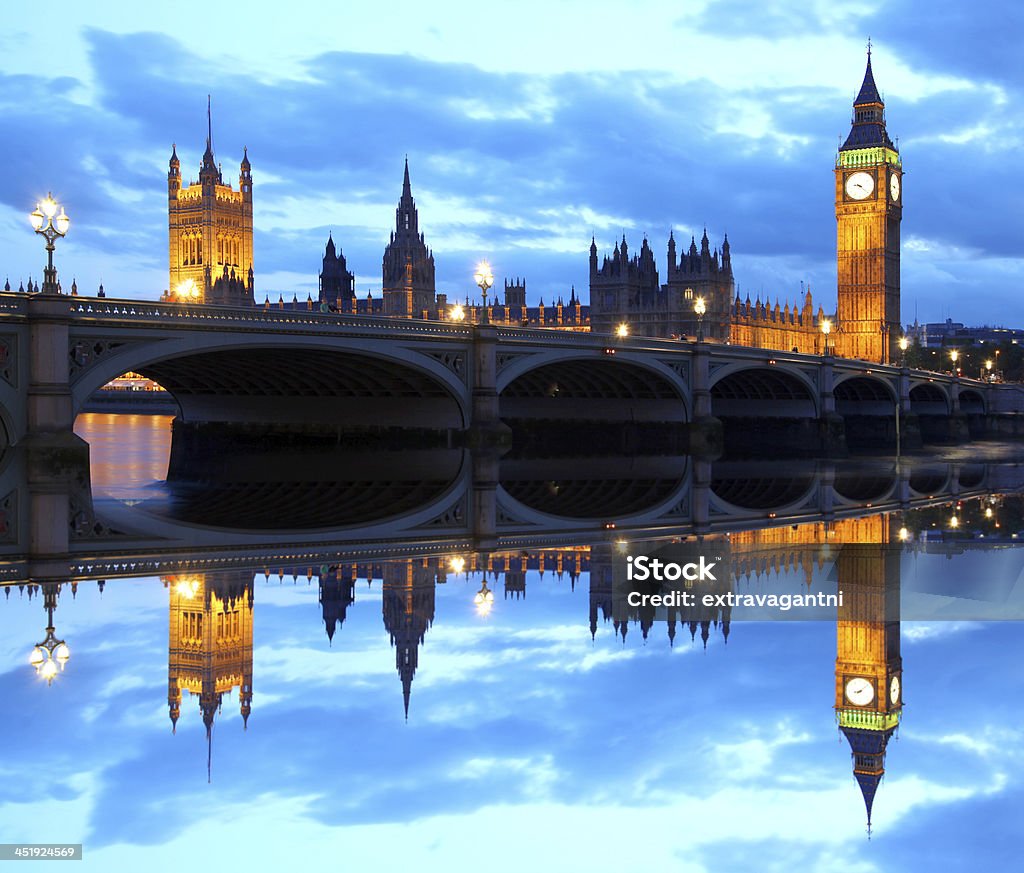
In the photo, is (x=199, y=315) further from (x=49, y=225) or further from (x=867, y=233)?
(x=867, y=233)

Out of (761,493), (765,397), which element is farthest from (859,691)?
(765,397)

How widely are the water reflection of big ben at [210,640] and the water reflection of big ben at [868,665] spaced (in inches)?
196

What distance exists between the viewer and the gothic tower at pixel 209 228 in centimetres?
18262

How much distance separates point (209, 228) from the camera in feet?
598

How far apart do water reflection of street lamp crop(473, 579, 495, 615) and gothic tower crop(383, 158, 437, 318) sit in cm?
15311

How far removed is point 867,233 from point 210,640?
15182 centimetres

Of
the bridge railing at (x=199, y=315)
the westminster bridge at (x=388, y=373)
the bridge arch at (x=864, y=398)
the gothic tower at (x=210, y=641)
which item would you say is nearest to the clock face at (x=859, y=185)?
the bridge arch at (x=864, y=398)

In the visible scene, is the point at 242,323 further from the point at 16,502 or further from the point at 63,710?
the point at 63,710

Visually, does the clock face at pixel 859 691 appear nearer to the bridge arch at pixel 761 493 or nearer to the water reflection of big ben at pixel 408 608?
the water reflection of big ben at pixel 408 608

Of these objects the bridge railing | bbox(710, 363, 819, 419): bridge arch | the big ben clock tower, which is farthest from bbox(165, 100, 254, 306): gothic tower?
the bridge railing

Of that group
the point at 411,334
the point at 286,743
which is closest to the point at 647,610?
the point at 286,743

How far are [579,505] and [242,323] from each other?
1586 cm

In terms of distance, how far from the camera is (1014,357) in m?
154

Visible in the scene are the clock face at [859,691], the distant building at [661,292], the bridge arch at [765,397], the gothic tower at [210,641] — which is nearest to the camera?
the clock face at [859,691]
